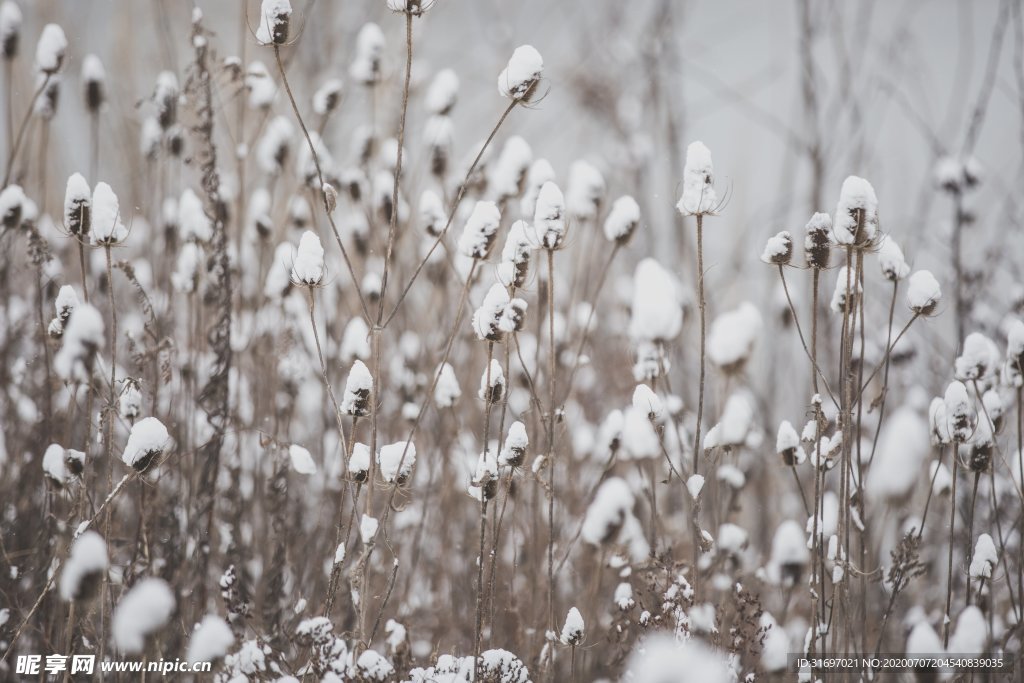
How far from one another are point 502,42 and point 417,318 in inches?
40.5

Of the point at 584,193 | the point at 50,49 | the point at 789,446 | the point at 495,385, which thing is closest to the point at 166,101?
the point at 50,49

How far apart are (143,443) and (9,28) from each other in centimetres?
110

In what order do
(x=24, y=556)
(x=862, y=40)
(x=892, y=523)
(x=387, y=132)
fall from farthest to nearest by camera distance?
1. (x=387, y=132)
2. (x=862, y=40)
3. (x=892, y=523)
4. (x=24, y=556)

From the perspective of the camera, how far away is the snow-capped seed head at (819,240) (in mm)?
A: 996

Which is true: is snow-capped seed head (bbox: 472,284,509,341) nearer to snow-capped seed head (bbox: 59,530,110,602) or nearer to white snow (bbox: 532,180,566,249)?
white snow (bbox: 532,180,566,249)

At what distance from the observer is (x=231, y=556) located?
1.36m

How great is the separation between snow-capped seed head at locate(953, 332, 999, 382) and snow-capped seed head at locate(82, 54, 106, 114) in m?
1.67

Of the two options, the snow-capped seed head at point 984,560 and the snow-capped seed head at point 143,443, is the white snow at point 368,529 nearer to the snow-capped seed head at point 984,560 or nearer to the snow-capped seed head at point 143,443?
the snow-capped seed head at point 143,443

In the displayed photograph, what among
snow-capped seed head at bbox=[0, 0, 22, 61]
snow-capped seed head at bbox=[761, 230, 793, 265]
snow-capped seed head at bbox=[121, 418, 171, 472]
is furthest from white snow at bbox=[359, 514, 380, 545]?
snow-capped seed head at bbox=[0, 0, 22, 61]

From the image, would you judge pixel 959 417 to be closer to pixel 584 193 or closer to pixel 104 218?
pixel 584 193

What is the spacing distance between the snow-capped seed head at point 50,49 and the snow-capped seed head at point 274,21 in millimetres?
605

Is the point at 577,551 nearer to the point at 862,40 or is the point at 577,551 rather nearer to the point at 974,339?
the point at 974,339

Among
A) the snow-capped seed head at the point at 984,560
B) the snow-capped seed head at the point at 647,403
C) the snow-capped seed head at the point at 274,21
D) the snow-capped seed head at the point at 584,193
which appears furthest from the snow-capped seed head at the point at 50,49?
the snow-capped seed head at the point at 984,560

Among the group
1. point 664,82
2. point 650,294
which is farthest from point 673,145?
point 650,294
